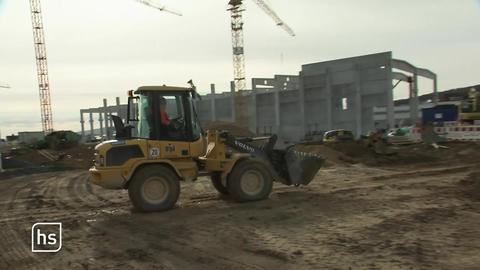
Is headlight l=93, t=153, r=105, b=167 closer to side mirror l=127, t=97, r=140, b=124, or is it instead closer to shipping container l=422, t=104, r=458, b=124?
side mirror l=127, t=97, r=140, b=124

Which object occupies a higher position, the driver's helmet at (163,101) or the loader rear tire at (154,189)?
the driver's helmet at (163,101)

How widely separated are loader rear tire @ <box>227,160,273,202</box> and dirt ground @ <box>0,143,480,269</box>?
0.27 metres

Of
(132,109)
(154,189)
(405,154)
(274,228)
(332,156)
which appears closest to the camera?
(274,228)

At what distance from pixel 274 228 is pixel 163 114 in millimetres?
3970

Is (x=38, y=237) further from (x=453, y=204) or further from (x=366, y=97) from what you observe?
(x=366, y=97)

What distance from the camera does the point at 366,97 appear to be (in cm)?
5762

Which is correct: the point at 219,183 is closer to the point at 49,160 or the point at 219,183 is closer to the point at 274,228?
the point at 274,228

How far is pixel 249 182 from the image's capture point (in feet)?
41.4

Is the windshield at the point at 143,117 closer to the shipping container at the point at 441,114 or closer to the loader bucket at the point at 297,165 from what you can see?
the loader bucket at the point at 297,165

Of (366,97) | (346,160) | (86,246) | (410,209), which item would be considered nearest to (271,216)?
(410,209)

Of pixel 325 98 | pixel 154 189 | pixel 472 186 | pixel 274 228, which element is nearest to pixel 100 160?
pixel 154 189

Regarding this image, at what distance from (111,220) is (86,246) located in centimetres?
240

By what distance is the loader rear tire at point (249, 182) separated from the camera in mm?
12430

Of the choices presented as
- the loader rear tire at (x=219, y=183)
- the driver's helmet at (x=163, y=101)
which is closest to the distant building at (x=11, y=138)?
the loader rear tire at (x=219, y=183)
